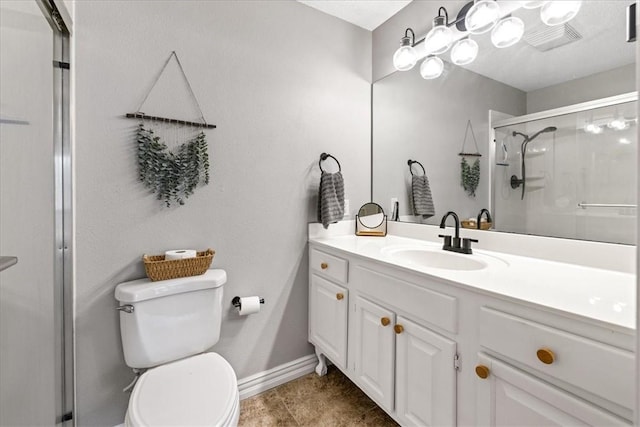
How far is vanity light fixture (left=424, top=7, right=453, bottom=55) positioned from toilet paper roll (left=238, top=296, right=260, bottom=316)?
173 cm

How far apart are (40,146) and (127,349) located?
2.73ft

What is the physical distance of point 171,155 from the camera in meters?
1.38

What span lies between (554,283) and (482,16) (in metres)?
1.27

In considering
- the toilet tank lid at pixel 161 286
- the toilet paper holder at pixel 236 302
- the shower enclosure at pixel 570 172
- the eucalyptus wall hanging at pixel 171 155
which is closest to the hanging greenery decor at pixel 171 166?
the eucalyptus wall hanging at pixel 171 155

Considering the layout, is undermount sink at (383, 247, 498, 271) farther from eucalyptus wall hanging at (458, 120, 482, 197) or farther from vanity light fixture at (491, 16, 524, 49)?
vanity light fixture at (491, 16, 524, 49)

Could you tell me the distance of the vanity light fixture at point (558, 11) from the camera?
116cm

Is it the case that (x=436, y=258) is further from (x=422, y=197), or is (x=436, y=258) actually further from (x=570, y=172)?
(x=570, y=172)

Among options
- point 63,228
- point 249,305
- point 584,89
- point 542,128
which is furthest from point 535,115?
point 63,228

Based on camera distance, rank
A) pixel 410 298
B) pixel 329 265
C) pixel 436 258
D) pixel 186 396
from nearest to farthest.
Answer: pixel 186 396 → pixel 410 298 → pixel 436 258 → pixel 329 265

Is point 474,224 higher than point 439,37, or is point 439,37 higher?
point 439,37

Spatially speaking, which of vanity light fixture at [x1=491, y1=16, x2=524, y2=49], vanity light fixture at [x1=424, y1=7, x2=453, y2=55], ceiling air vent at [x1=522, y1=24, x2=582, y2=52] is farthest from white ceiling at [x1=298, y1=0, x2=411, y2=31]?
ceiling air vent at [x1=522, y1=24, x2=582, y2=52]

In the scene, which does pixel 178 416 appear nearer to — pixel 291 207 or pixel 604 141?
pixel 291 207

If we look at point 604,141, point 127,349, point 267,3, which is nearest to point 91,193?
point 127,349

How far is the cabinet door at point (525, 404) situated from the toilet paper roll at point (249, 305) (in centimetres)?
107
